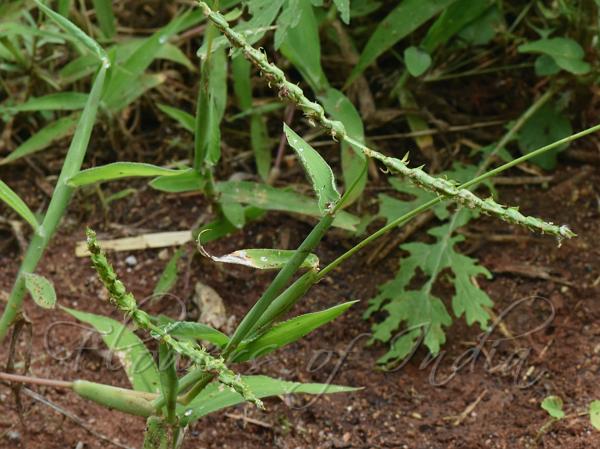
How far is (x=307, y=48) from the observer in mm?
1884

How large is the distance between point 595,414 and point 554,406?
0.08 m

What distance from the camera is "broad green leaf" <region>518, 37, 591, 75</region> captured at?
5.95ft

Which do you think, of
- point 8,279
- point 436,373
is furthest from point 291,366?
point 8,279

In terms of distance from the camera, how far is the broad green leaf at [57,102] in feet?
6.32

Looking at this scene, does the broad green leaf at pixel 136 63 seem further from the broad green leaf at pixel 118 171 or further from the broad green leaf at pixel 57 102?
the broad green leaf at pixel 118 171

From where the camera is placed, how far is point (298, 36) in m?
1.87

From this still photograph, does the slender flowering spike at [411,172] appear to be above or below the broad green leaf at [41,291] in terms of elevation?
above

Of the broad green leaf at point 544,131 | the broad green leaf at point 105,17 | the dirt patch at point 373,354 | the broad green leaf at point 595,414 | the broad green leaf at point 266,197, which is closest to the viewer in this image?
the broad green leaf at point 595,414

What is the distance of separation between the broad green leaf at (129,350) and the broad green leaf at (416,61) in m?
0.78

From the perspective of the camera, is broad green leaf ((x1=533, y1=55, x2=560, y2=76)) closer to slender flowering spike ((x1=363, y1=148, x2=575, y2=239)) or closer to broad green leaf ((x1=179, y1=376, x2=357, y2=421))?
broad green leaf ((x1=179, y1=376, x2=357, y2=421))

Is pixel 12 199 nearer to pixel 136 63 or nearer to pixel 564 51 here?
pixel 136 63

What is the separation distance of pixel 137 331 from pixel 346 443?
0.45 meters

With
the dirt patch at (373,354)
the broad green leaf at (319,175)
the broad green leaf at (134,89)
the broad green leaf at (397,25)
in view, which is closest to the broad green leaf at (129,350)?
the dirt patch at (373,354)

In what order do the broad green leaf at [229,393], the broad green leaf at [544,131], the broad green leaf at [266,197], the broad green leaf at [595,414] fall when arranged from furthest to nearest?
the broad green leaf at [544,131] → the broad green leaf at [266,197] → the broad green leaf at [595,414] → the broad green leaf at [229,393]
